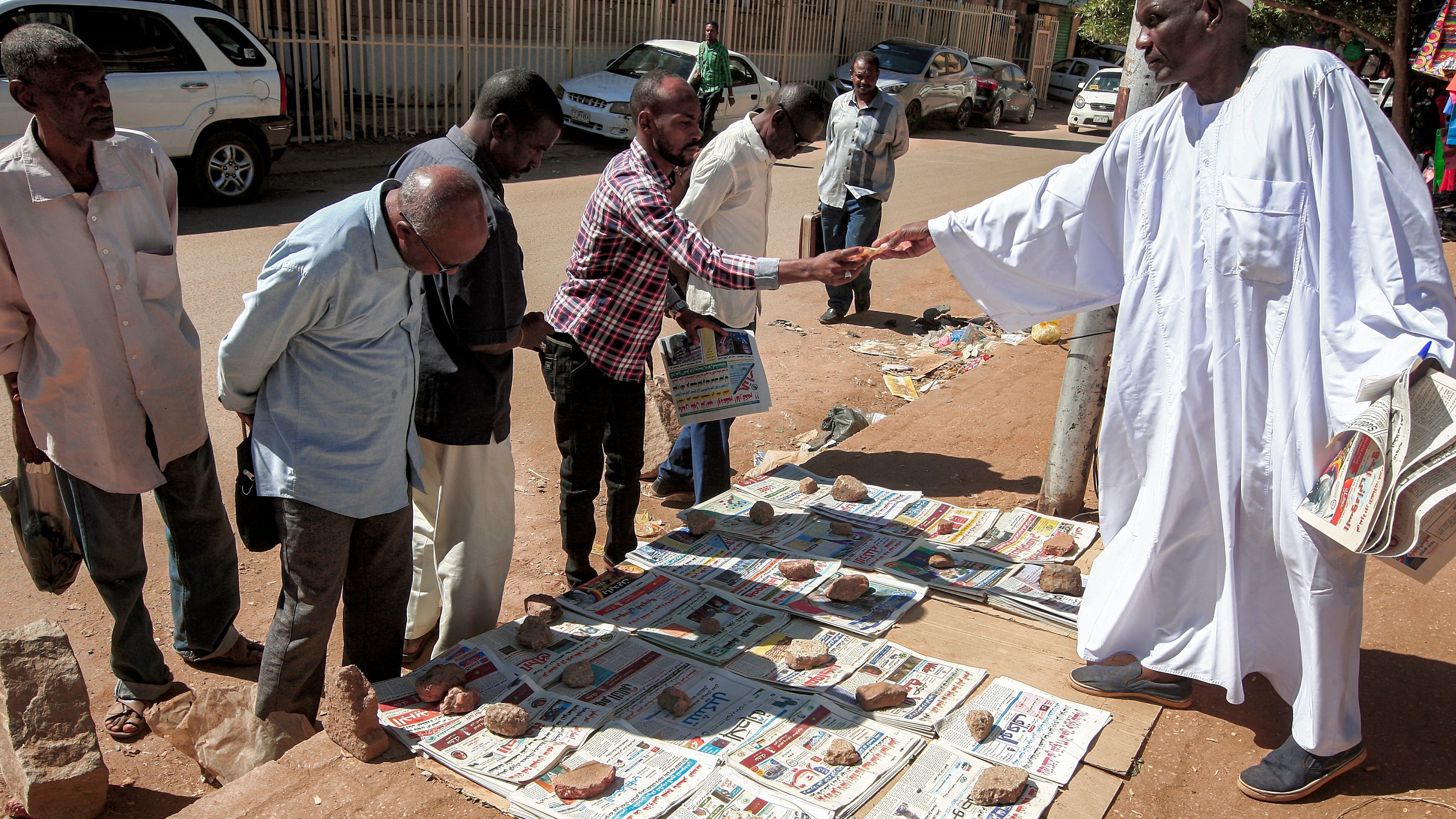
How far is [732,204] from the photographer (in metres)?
4.41

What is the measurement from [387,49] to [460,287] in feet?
44.2

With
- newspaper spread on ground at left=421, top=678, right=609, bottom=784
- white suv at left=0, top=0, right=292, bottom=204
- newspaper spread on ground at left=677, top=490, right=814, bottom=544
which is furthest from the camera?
white suv at left=0, top=0, right=292, bottom=204

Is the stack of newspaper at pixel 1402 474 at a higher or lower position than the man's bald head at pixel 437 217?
lower

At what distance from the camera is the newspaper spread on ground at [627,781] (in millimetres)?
2488

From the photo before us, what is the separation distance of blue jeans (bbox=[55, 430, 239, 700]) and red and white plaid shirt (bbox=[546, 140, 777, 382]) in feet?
4.22

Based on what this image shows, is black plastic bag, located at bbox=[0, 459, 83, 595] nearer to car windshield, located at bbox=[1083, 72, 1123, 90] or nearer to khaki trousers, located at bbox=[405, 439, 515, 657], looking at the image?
khaki trousers, located at bbox=[405, 439, 515, 657]

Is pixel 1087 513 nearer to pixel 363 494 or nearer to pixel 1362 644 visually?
pixel 1362 644

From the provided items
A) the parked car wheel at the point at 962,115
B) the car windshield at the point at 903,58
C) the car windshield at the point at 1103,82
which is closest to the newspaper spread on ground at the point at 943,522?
the car windshield at the point at 903,58

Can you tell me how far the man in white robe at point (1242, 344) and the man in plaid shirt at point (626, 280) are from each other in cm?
100

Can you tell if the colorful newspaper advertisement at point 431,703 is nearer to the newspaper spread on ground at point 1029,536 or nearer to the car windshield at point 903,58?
the newspaper spread on ground at point 1029,536

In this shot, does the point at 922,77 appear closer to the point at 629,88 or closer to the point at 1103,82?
the point at 1103,82

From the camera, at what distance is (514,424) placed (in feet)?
19.2

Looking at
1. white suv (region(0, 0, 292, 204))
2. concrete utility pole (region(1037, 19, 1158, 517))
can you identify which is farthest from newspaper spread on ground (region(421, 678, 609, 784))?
white suv (region(0, 0, 292, 204))

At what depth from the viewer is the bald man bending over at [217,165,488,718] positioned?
8.18 feet
